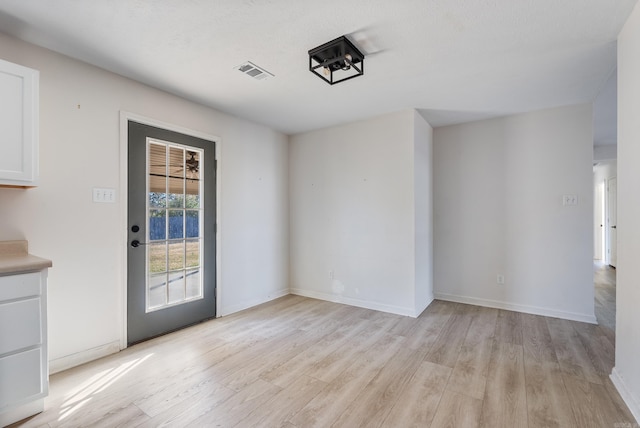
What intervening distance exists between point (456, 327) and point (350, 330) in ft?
3.69

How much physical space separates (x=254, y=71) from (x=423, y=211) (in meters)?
2.53

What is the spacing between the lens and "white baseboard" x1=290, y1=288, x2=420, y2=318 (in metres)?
3.45

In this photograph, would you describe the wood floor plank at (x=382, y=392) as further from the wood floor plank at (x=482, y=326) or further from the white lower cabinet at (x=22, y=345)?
the white lower cabinet at (x=22, y=345)

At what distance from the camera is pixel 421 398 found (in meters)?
1.89

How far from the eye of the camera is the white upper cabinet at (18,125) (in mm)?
1741

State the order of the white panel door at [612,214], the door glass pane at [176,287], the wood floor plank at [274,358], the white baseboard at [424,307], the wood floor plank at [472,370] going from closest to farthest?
the wood floor plank at [472,370] < the wood floor plank at [274,358] < the door glass pane at [176,287] < the white baseboard at [424,307] < the white panel door at [612,214]

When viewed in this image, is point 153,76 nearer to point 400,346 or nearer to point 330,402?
point 330,402

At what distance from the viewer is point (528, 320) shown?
324cm

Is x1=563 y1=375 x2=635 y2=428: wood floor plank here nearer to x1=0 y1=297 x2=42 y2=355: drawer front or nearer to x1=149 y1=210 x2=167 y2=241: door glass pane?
x1=0 y1=297 x2=42 y2=355: drawer front

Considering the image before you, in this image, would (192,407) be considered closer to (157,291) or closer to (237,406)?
(237,406)

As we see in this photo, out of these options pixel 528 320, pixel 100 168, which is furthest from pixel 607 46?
pixel 100 168

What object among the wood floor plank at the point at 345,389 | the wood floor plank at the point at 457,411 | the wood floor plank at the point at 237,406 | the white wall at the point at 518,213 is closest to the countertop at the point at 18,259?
the wood floor plank at the point at 237,406

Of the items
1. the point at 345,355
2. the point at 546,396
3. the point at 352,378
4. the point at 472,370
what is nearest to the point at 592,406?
the point at 546,396

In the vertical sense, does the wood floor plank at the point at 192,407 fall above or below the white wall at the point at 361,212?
below
